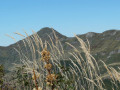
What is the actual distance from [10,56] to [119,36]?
10552 centimetres

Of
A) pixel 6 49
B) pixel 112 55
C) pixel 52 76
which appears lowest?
pixel 52 76

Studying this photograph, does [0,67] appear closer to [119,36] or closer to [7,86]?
[7,86]

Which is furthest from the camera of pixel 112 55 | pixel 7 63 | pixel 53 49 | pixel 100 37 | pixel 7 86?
pixel 7 63

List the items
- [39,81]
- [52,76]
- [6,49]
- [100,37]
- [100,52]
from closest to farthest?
[52,76], [39,81], [100,52], [100,37], [6,49]

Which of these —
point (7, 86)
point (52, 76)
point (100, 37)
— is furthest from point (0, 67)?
point (100, 37)

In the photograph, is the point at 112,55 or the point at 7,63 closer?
the point at 112,55

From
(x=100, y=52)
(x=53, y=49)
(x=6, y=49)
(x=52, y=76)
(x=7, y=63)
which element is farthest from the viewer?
(x=6, y=49)

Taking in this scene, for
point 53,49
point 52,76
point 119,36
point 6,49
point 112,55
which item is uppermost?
point 6,49

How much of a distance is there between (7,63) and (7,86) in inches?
7048

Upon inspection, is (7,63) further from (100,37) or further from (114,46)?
(114,46)

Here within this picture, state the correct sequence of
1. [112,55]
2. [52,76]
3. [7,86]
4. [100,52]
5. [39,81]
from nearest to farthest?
[52,76]
[39,81]
[7,86]
[112,55]
[100,52]

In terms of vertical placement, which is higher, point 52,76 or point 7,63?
point 7,63

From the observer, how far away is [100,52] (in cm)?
13650

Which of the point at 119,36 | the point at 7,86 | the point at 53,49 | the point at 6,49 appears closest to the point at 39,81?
the point at 53,49
